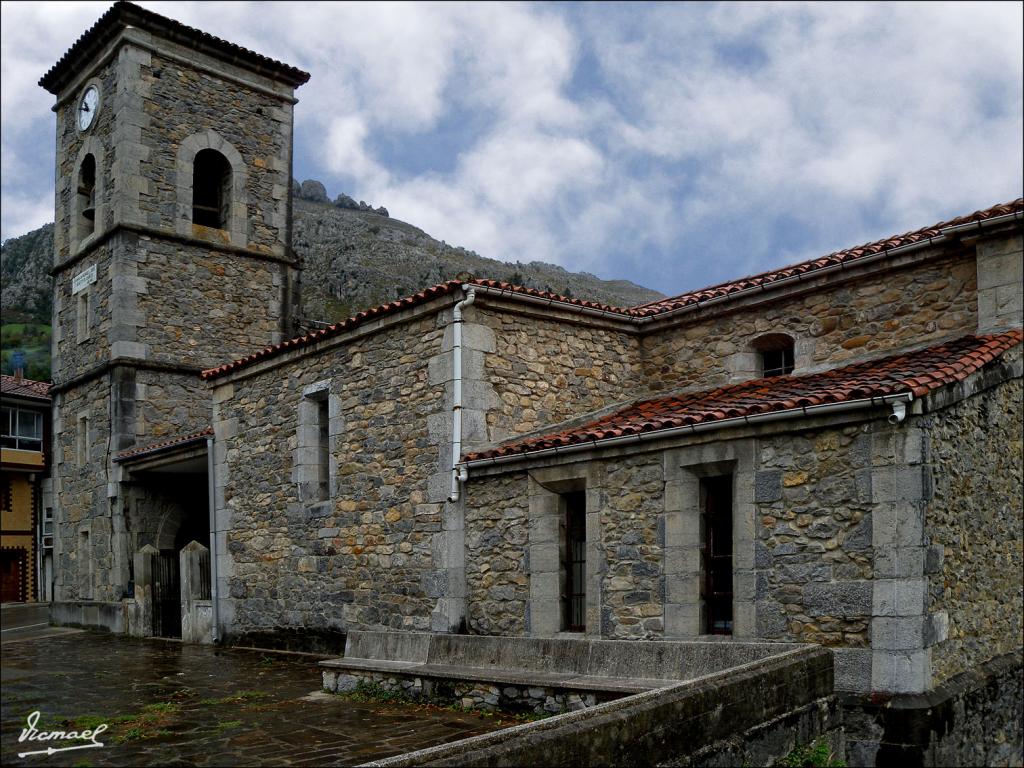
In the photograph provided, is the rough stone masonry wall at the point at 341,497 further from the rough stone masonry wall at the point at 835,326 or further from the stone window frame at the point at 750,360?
the stone window frame at the point at 750,360

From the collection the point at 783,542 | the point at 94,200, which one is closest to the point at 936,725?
the point at 783,542

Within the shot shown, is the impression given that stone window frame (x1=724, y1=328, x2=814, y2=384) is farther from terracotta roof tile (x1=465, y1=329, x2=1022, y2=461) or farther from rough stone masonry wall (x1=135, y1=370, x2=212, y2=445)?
rough stone masonry wall (x1=135, y1=370, x2=212, y2=445)

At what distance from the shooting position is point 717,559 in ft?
28.7

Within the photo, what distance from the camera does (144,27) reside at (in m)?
18.7

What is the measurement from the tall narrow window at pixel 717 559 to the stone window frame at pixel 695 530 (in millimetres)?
107

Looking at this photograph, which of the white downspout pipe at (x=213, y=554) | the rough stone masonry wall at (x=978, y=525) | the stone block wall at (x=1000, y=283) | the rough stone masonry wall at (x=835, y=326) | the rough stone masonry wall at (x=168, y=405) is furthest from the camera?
the rough stone masonry wall at (x=168, y=405)

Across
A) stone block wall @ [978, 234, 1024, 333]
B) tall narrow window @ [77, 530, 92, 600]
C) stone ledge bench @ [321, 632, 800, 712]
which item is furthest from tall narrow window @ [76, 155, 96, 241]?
stone block wall @ [978, 234, 1024, 333]

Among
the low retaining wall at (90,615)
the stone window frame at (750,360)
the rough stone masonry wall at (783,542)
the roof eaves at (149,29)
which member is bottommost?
the low retaining wall at (90,615)

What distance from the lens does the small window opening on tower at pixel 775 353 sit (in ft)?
38.0

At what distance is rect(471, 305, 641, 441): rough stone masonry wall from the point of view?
37.0 feet

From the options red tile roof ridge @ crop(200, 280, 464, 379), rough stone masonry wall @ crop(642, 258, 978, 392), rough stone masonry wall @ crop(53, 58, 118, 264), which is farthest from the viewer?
rough stone masonry wall @ crop(53, 58, 118, 264)

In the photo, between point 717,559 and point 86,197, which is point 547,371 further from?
point 86,197

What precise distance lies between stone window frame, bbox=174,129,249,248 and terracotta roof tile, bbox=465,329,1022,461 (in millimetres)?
10894

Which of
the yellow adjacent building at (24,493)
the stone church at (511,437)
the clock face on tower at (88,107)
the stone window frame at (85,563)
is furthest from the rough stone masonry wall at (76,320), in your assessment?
the yellow adjacent building at (24,493)
